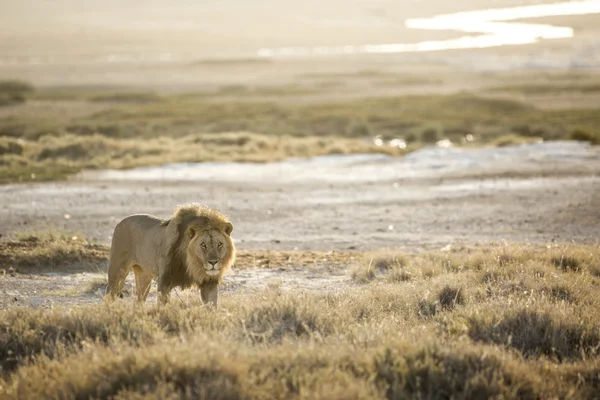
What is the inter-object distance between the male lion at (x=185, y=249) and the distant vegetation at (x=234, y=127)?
1713 centimetres

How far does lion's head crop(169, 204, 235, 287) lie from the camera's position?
25.7 ft

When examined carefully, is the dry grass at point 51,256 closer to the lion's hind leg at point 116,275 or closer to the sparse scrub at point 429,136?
the lion's hind leg at point 116,275

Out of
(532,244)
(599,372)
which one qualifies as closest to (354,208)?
(532,244)

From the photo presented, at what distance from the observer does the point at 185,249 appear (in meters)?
7.99

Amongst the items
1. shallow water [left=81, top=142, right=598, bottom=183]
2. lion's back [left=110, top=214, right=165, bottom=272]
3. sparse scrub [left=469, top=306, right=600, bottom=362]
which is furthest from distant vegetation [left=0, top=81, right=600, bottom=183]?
sparse scrub [left=469, top=306, right=600, bottom=362]

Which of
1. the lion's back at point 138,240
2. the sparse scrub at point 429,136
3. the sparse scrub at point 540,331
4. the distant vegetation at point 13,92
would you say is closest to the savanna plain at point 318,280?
the sparse scrub at point 540,331

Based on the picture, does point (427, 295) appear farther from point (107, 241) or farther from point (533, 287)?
point (107, 241)

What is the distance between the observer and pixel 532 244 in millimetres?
15250

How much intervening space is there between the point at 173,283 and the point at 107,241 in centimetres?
803

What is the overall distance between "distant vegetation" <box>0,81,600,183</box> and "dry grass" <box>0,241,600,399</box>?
713 inches

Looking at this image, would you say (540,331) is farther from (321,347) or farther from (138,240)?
(138,240)

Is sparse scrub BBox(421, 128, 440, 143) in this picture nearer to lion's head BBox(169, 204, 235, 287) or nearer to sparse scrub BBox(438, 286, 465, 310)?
sparse scrub BBox(438, 286, 465, 310)

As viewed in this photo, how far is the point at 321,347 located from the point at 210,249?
1.75 metres

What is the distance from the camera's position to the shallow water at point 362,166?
86.6 ft
